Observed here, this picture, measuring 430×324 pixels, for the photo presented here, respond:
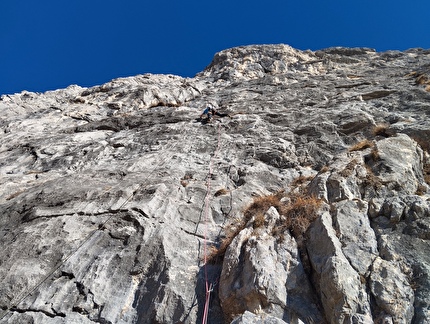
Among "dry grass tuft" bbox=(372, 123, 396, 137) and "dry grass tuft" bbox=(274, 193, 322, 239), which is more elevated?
"dry grass tuft" bbox=(372, 123, 396, 137)

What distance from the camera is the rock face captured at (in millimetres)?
6891

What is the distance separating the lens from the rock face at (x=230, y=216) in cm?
689

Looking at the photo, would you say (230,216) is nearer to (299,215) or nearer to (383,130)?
(299,215)

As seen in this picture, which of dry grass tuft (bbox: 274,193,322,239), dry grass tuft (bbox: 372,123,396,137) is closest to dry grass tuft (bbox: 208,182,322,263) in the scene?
dry grass tuft (bbox: 274,193,322,239)

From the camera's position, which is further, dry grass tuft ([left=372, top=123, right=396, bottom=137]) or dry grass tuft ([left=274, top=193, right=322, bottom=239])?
dry grass tuft ([left=372, top=123, right=396, bottom=137])

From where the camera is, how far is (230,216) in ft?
34.4

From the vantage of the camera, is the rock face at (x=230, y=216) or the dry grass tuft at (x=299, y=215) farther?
the dry grass tuft at (x=299, y=215)

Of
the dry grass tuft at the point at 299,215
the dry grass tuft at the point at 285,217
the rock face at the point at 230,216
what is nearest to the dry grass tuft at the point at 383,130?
the rock face at the point at 230,216

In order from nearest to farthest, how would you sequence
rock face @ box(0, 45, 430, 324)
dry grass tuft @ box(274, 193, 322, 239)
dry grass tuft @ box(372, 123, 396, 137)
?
rock face @ box(0, 45, 430, 324) < dry grass tuft @ box(274, 193, 322, 239) < dry grass tuft @ box(372, 123, 396, 137)

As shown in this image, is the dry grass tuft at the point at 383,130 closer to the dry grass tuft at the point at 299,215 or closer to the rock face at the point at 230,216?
the rock face at the point at 230,216

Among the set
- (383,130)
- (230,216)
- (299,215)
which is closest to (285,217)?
(299,215)

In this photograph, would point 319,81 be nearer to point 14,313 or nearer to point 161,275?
point 161,275

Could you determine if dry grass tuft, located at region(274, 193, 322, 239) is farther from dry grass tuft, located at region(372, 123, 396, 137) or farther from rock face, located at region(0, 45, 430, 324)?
dry grass tuft, located at region(372, 123, 396, 137)

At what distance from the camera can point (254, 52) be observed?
35.2 meters
